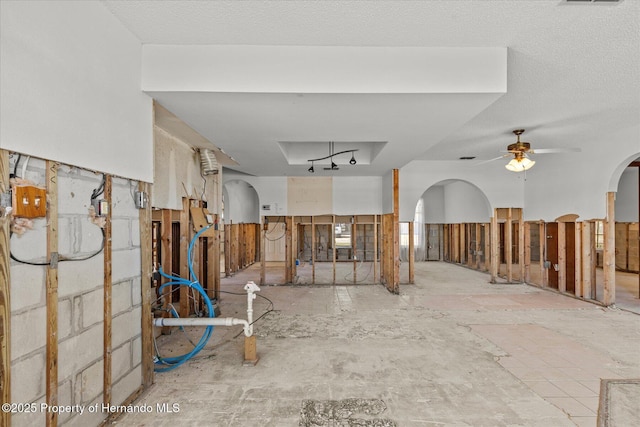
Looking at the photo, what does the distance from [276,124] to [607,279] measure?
19.9 feet

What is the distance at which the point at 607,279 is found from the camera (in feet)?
17.6

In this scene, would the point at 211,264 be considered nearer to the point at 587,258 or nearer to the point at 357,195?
the point at 357,195

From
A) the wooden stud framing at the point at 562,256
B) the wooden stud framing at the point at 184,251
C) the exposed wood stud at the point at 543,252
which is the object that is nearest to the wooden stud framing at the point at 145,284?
the wooden stud framing at the point at 184,251

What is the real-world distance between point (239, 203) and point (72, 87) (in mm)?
8308

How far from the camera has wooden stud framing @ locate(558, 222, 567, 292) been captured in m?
6.38

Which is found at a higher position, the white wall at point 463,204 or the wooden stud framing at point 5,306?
the white wall at point 463,204

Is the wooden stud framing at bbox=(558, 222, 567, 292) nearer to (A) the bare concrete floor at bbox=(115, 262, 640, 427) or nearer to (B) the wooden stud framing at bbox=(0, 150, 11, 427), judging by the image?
(A) the bare concrete floor at bbox=(115, 262, 640, 427)

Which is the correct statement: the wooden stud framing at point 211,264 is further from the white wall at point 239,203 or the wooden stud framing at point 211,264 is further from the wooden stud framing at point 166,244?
the white wall at point 239,203

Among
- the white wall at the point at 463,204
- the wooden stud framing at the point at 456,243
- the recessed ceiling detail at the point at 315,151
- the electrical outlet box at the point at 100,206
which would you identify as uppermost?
the recessed ceiling detail at the point at 315,151

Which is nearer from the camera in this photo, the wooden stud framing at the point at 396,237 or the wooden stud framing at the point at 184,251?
the wooden stud framing at the point at 184,251

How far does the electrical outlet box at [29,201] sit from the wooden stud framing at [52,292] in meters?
0.07

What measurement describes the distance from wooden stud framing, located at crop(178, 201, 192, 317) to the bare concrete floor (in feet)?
1.60

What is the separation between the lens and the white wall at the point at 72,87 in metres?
1.52

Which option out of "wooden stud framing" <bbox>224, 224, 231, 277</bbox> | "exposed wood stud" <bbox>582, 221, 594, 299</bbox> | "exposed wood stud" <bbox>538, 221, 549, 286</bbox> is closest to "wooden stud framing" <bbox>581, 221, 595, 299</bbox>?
"exposed wood stud" <bbox>582, 221, 594, 299</bbox>
